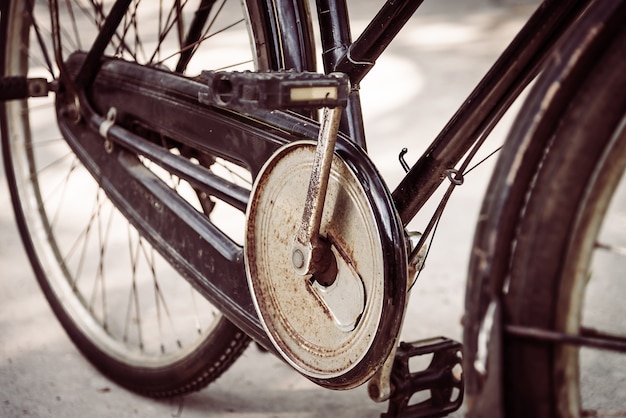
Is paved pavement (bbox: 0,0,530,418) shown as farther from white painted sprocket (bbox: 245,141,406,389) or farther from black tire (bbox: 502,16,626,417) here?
black tire (bbox: 502,16,626,417)

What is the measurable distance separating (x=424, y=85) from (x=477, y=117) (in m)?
2.33

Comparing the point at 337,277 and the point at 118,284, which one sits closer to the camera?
the point at 337,277

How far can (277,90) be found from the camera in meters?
0.75

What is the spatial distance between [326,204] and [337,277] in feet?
0.28

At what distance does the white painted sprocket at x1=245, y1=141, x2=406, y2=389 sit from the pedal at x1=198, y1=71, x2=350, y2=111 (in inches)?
3.4

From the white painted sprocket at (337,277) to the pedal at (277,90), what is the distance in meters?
0.09

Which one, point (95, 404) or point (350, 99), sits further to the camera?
point (95, 404)

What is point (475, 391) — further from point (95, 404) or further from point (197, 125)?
point (95, 404)

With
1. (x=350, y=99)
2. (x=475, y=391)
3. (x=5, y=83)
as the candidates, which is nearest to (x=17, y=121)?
(x=5, y=83)

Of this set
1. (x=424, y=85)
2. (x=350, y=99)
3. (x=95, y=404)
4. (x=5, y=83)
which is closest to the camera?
(x=350, y=99)

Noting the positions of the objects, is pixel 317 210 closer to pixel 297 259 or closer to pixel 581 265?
pixel 297 259

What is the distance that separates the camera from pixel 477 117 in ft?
2.67

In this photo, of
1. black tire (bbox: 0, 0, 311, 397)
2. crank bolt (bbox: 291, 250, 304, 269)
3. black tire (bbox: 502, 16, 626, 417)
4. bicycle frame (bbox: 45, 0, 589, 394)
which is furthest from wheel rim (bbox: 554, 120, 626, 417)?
black tire (bbox: 0, 0, 311, 397)

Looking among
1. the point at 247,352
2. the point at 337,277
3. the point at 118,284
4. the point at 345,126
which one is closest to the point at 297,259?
the point at 337,277
